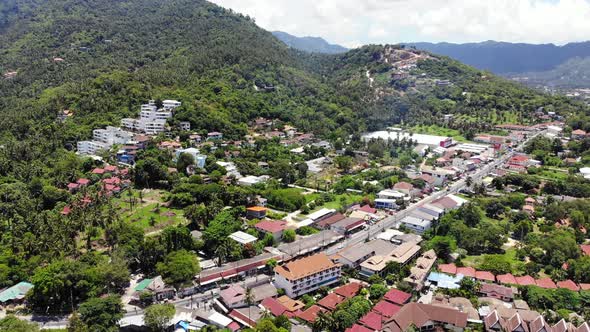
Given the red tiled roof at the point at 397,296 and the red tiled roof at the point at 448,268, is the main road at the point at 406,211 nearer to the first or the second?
the red tiled roof at the point at 448,268

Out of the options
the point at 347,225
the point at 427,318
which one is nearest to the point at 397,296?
the point at 427,318

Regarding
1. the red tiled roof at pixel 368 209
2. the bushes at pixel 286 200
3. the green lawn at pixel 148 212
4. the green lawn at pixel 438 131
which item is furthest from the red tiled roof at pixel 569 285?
the green lawn at pixel 438 131

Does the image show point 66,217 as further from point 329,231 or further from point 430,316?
point 430,316

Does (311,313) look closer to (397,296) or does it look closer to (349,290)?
(349,290)

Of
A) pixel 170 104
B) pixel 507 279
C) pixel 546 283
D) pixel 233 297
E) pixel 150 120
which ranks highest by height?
pixel 170 104

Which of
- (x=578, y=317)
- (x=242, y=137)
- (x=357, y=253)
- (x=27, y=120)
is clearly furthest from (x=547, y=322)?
(x=27, y=120)
